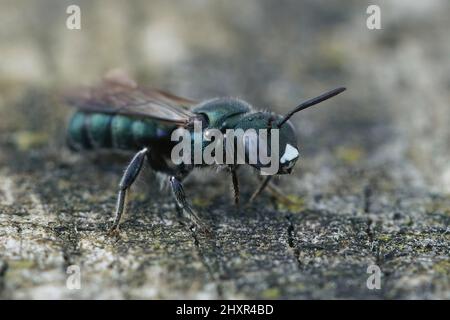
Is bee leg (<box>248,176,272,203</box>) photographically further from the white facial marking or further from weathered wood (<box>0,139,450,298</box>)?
the white facial marking

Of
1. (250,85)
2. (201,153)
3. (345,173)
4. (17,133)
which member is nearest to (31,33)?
(17,133)

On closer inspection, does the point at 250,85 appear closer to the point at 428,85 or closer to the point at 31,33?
the point at 428,85

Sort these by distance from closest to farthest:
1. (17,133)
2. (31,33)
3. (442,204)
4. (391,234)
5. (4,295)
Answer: (4,295), (391,234), (442,204), (17,133), (31,33)

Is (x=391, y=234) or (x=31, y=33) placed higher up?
(x=31, y=33)

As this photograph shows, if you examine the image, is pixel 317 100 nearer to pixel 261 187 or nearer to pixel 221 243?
pixel 261 187

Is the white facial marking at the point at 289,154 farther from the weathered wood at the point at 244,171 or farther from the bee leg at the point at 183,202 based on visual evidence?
the bee leg at the point at 183,202

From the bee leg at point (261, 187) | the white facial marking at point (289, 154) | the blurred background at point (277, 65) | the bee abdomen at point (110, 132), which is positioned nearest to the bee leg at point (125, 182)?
the bee abdomen at point (110, 132)

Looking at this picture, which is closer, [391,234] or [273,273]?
[273,273]
